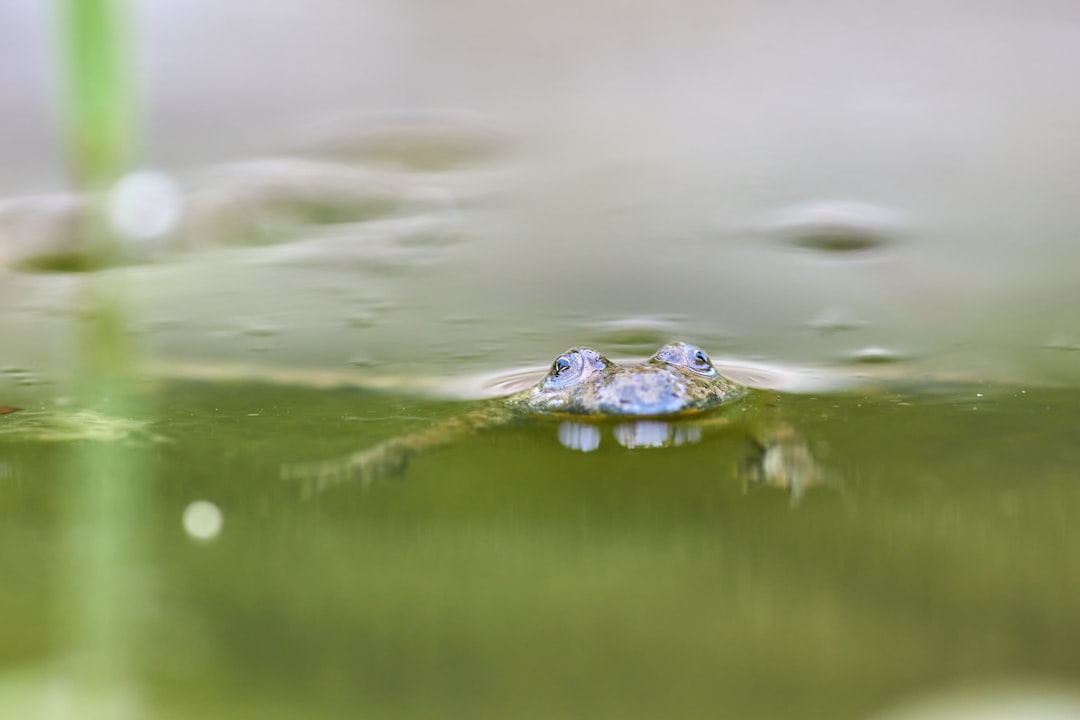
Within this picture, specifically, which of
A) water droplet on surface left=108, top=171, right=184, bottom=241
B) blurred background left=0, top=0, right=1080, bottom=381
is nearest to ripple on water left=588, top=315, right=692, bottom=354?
blurred background left=0, top=0, right=1080, bottom=381

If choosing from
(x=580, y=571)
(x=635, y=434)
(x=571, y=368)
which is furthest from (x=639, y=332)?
(x=580, y=571)

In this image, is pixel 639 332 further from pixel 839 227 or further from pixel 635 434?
pixel 839 227

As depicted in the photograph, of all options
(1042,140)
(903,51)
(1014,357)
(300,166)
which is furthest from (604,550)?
(903,51)

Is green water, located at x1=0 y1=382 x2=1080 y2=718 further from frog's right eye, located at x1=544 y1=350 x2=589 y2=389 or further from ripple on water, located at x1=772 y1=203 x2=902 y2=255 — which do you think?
ripple on water, located at x1=772 y1=203 x2=902 y2=255

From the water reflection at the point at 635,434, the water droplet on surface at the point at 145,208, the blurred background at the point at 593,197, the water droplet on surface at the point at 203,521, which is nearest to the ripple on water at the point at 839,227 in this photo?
the blurred background at the point at 593,197

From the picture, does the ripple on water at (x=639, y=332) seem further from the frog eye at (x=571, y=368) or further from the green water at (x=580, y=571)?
the green water at (x=580, y=571)

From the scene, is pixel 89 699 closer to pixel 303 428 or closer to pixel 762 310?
pixel 303 428
